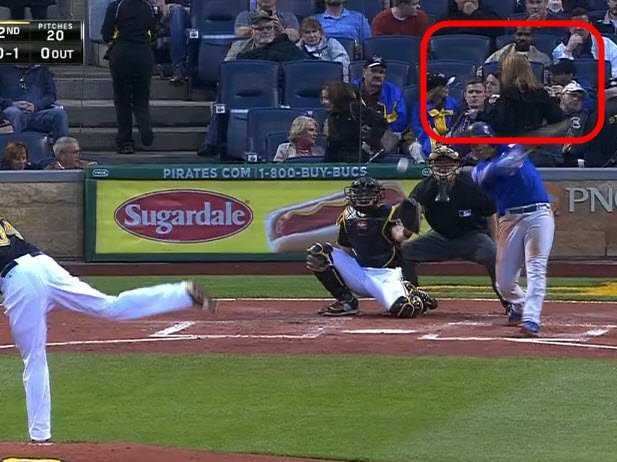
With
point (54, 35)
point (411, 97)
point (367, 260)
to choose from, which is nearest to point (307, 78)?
point (411, 97)

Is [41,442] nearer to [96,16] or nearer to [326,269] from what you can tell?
[326,269]

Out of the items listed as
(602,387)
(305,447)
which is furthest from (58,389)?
(602,387)

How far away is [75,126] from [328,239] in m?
4.64

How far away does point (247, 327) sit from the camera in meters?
13.4

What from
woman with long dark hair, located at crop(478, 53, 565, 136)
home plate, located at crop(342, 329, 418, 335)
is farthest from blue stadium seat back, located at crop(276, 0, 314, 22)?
home plate, located at crop(342, 329, 418, 335)

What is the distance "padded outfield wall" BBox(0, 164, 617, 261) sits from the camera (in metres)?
17.2

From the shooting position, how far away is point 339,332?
13.0m

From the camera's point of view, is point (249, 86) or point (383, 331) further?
point (249, 86)

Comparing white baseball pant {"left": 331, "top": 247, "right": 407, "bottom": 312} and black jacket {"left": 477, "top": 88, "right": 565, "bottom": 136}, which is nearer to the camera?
black jacket {"left": 477, "top": 88, "right": 565, "bottom": 136}

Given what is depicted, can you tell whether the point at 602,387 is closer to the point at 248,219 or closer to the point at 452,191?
the point at 452,191

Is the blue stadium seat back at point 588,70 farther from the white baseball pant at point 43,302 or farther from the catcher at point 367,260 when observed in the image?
the white baseball pant at point 43,302

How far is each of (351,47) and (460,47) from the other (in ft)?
4.36

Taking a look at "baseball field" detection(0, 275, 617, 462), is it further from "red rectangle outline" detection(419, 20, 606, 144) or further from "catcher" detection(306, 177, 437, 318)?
"red rectangle outline" detection(419, 20, 606, 144)

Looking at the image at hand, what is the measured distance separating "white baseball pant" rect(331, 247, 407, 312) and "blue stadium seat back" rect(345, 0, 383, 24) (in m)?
7.47
